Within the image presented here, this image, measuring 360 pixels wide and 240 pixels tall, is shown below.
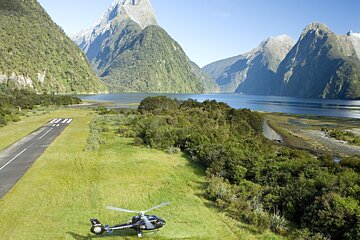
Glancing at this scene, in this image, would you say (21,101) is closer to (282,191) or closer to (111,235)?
(111,235)

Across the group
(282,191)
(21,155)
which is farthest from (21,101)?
(282,191)

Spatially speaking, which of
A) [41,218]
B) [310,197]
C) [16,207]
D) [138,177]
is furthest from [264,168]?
[16,207]

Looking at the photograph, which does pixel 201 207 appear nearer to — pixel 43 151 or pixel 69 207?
pixel 69 207

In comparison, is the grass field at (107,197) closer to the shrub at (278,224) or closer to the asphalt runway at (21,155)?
the shrub at (278,224)

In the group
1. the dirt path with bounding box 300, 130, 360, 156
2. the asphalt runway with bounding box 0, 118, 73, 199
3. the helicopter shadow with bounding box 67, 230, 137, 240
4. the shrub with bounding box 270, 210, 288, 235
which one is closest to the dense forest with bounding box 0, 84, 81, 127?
the asphalt runway with bounding box 0, 118, 73, 199

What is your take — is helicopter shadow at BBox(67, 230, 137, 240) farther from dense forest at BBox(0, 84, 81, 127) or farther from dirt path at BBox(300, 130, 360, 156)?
dense forest at BBox(0, 84, 81, 127)
